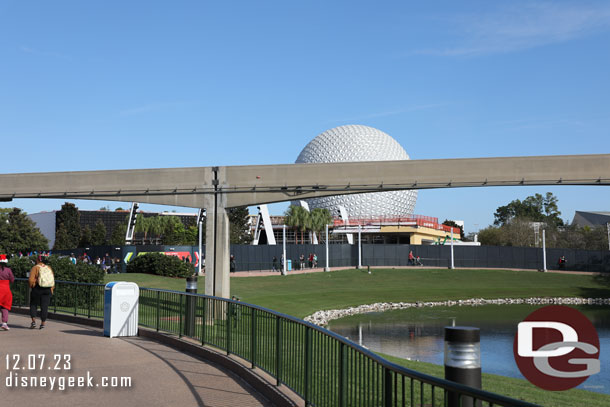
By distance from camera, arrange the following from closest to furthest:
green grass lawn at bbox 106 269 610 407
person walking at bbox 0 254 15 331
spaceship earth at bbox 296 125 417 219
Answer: person walking at bbox 0 254 15 331 < green grass lawn at bbox 106 269 610 407 < spaceship earth at bbox 296 125 417 219

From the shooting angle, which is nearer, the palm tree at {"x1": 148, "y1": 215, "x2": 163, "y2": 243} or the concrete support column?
the concrete support column

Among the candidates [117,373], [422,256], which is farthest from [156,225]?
[117,373]

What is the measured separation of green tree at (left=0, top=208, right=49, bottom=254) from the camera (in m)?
81.8

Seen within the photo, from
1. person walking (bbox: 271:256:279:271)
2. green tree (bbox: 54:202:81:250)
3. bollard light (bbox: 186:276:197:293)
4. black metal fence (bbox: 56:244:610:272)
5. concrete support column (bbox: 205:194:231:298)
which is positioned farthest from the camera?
green tree (bbox: 54:202:81:250)

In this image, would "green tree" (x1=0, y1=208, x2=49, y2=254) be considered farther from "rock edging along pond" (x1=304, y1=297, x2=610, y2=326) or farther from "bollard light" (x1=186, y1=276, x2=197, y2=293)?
"bollard light" (x1=186, y1=276, x2=197, y2=293)

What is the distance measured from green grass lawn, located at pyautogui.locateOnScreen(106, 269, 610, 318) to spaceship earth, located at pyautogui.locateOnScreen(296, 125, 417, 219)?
110 ft

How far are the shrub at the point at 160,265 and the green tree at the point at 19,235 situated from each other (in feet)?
149

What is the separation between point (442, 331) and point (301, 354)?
18.5 m

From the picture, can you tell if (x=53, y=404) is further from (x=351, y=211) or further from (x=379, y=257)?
(x=351, y=211)

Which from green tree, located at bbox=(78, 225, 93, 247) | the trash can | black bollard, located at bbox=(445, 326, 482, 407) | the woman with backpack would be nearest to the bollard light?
the trash can

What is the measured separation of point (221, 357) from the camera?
10500mm

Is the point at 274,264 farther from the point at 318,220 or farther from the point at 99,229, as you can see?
the point at 99,229

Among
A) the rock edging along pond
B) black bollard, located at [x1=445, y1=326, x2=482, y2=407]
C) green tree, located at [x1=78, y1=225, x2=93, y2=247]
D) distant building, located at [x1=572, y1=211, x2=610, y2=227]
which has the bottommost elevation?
the rock edging along pond

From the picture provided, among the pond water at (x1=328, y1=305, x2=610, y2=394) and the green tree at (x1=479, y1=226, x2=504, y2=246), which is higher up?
the green tree at (x1=479, y1=226, x2=504, y2=246)
